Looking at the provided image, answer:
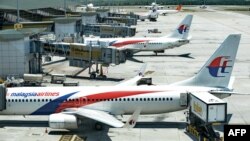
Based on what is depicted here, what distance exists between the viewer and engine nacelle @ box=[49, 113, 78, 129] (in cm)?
3738

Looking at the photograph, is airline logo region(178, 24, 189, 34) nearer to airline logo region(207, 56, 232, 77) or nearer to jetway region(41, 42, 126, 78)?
jetway region(41, 42, 126, 78)

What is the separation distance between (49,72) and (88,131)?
3287cm

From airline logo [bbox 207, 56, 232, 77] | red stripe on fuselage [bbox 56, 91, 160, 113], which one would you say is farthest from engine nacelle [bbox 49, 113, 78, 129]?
airline logo [bbox 207, 56, 232, 77]

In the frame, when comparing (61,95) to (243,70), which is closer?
(61,95)

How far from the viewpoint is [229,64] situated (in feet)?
136

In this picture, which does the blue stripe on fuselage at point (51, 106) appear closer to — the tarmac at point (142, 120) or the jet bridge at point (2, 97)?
the tarmac at point (142, 120)

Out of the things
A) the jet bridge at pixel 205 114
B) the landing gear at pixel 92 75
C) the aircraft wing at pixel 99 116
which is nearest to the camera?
the jet bridge at pixel 205 114

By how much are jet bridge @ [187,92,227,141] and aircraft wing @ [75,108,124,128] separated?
605 centimetres

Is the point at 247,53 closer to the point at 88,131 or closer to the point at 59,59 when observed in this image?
the point at 59,59

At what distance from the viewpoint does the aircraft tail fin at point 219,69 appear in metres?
40.9

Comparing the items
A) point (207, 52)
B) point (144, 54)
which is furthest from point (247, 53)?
point (144, 54)

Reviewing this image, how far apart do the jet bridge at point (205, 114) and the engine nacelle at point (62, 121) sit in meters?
9.67

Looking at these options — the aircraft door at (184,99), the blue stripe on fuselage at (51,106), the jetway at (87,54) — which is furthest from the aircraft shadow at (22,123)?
the jetway at (87,54)

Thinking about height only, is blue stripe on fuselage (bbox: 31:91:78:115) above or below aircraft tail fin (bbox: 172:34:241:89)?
below
